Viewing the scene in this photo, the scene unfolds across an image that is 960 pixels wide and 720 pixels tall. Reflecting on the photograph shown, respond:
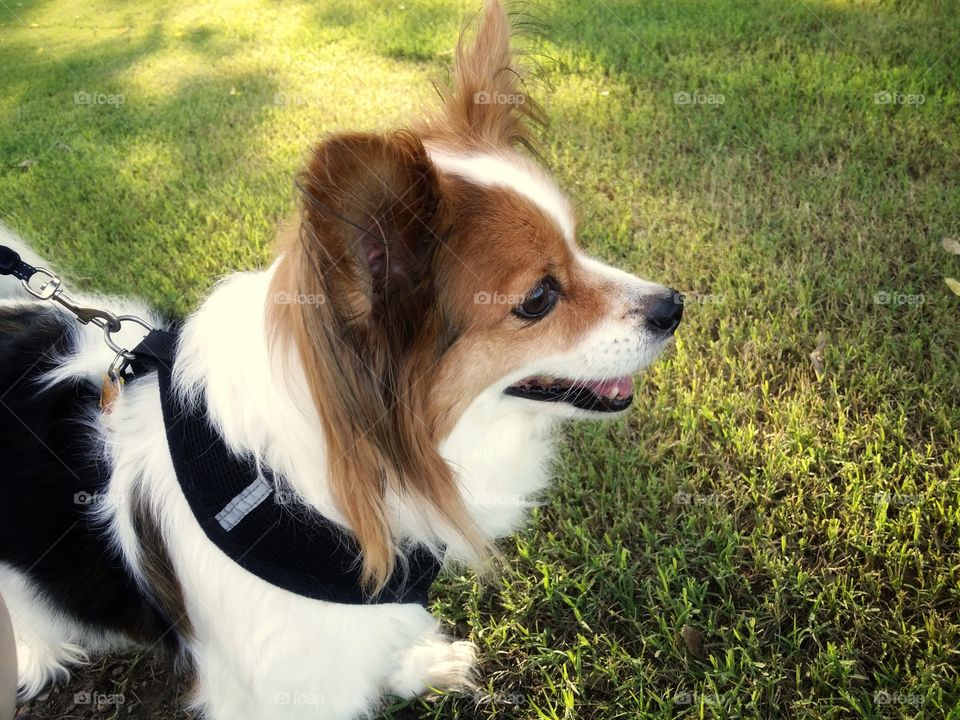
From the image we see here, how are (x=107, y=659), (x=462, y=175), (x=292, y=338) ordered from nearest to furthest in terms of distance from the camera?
(x=292, y=338)
(x=462, y=175)
(x=107, y=659)

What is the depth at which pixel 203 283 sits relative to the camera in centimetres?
415

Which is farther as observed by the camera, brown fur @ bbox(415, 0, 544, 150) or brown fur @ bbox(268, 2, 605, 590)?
brown fur @ bbox(415, 0, 544, 150)

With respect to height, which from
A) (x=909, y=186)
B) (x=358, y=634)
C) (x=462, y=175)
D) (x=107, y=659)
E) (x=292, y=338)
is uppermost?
(x=462, y=175)

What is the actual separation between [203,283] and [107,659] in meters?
2.22

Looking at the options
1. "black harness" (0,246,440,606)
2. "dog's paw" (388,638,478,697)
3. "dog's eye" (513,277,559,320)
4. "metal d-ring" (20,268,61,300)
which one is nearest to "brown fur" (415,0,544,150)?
"dog's eye" (513,277,559,320)

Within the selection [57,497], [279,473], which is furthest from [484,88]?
[57,497]

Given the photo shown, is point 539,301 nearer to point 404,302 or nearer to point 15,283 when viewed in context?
point 404,302

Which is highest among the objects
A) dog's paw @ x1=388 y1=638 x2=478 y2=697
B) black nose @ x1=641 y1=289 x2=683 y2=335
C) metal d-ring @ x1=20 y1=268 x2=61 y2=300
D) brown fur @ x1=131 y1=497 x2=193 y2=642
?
metal d-ring @ x1=20 y1=268 x2=61 y2=300

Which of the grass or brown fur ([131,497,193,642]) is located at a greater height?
brown fur ([131,497,193,642])

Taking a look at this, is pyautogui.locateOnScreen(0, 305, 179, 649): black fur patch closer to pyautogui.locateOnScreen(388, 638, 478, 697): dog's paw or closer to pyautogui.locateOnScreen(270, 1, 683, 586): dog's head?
pyautogui.locateOnScreen(270, 1, 683, 586): dog's head

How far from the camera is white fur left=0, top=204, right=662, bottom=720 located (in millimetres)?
1622

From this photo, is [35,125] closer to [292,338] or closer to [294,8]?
[294,8]

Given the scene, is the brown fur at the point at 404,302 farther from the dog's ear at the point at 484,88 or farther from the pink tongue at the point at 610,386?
the pink tongue at the point at 610,386

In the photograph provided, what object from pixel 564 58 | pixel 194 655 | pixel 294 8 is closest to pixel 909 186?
pixel 564 58
